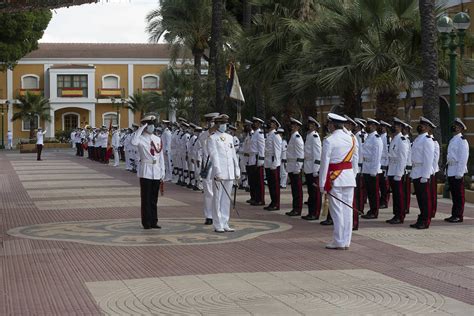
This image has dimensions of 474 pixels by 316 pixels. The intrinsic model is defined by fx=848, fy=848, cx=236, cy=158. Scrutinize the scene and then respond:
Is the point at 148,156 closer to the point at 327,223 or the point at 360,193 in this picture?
the point at 327,223

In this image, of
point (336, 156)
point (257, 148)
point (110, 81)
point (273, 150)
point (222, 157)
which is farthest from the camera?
point (110, 81)

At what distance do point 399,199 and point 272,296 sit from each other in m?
7.29

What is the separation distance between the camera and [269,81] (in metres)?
26.7

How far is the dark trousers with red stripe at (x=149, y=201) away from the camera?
47.5 feet

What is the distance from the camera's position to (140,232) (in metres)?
14.0

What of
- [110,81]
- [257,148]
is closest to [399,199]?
[257,148]

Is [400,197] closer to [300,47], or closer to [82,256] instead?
[82,256]

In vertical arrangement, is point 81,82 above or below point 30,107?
above

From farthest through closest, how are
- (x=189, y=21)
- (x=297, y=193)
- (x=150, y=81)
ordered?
(x=150, y=81), (x=189, y=21), (x=297, y=193)

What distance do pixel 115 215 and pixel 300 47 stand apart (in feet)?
35.6

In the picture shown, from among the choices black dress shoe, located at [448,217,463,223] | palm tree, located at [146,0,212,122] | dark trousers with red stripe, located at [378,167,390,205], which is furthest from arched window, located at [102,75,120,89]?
black dress shoe, located at [448,217,463,223]

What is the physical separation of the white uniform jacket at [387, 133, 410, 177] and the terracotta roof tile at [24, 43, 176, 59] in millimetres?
65960

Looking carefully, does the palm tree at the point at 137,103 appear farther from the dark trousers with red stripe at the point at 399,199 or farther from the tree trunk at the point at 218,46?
the dark trousers with red stripe at the point at 399,199

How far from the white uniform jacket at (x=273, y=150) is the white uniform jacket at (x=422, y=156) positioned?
414cm
